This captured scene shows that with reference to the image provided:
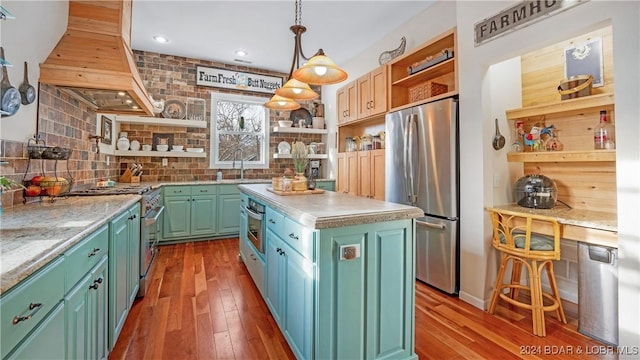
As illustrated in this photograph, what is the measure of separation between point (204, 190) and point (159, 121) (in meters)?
1.28

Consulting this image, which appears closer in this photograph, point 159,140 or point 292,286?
point 292,286

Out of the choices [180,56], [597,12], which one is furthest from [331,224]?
[180,56]

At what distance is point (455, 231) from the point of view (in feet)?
8.55

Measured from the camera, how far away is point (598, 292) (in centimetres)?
189

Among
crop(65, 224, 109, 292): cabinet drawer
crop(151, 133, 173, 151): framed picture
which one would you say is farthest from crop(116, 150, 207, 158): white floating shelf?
crop(65, 224, 109, 292): cabinet drawer

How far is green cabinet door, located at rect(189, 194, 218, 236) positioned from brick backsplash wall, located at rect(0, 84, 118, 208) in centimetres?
123

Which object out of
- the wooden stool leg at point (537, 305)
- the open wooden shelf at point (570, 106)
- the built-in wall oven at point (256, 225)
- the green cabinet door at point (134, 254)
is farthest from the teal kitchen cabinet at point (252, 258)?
the open wooden shelf at point (570, 106)

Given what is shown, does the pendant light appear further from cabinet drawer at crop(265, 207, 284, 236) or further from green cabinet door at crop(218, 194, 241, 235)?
green cabinet door at crop(218, 194, 241, 235)

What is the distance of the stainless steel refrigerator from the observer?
2613 mm

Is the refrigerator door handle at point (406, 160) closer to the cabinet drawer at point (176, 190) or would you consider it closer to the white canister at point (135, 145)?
the cabinet drawer at point (176, 190)

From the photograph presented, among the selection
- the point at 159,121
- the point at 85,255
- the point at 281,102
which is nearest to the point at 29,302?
the point at 85,255

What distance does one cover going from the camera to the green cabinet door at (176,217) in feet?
13.5

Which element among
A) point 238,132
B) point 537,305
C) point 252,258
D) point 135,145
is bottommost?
point 537,305

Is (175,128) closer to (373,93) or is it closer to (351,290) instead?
(373,93)
